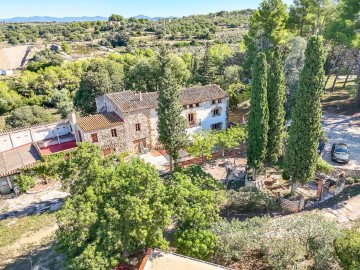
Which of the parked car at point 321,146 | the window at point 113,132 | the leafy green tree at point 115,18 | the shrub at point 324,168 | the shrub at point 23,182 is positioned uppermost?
the leafy green tree at point 115,18

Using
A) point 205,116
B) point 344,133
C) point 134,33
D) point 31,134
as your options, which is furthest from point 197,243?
point 134,33

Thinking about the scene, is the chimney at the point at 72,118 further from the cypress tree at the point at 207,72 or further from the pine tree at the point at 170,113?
the cypress tree at the point at 207,72

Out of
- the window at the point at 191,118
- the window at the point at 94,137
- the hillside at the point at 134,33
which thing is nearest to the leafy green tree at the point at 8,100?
the window at the point at 94,137

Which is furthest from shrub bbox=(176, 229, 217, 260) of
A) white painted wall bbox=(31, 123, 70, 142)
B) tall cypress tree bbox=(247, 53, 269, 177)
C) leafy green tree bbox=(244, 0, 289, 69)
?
leafy green tree bbox=(244, 0, 289, 69)

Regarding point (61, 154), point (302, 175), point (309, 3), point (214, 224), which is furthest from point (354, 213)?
point (309, 3)

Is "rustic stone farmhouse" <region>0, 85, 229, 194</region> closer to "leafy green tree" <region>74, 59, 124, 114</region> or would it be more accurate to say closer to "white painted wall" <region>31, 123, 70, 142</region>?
"white painted wall" <region>31, 123, 70, 142</region>

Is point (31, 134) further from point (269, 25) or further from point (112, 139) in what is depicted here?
point (269, 25)
